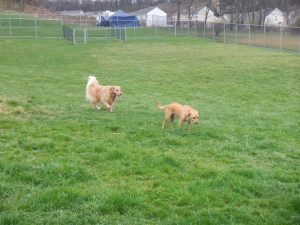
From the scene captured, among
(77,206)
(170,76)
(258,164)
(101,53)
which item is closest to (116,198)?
(77,206)

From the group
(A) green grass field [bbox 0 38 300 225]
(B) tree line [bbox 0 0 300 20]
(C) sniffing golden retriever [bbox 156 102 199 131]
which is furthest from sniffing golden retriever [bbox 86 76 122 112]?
(B) tree line [bbox 0 0 300 20]

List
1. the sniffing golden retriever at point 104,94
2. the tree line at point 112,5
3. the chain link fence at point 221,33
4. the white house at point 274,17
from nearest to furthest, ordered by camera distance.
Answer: the sniffing golden retriever at point 104,94 → the chain link fence at point 221,33 → the white house at point 274,17 → the tree line at point 112,5

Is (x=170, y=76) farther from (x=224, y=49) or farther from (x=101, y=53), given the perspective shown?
(x=224, y=49)

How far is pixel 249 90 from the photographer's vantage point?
1794 cm

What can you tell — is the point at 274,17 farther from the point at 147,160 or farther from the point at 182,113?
the point at 147,160

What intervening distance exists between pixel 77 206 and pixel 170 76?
1728 centimetres

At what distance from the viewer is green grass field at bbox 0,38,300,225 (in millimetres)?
4747

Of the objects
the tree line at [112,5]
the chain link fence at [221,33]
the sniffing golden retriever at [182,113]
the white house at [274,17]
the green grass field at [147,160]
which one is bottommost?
the green grass field at [147,160]

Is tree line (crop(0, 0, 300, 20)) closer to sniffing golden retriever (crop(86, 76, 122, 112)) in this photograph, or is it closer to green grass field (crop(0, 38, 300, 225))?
green grass field (crop(0, 38, 300, 225))

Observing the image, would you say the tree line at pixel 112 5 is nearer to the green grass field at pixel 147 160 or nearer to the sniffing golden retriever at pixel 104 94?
the green grass field at pixel 147 160

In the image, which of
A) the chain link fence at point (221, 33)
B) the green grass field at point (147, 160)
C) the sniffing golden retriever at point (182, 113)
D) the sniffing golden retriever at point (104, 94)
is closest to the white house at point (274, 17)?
the chain link fence at point (221, 33)

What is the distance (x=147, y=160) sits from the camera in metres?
6.54

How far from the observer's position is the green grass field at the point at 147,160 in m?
4.75

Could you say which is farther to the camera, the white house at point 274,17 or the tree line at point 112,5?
the tree line at point 112,5
